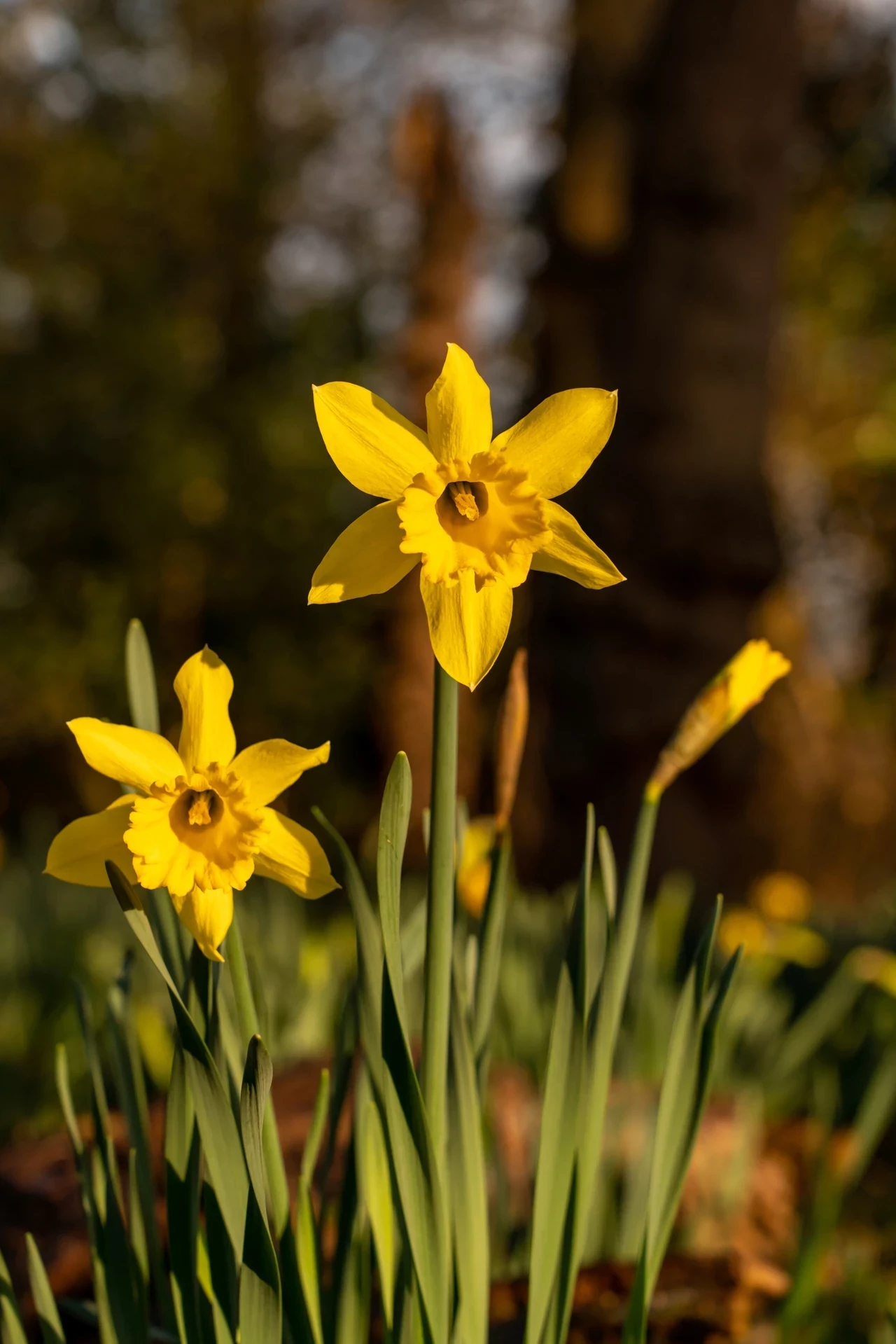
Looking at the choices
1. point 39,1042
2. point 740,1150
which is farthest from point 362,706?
point 740,1150

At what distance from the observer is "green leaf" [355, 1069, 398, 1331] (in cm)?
82

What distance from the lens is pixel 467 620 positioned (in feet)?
2.14

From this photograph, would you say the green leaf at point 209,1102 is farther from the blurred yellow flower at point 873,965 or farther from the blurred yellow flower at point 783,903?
the blurred yellow flower at point 783,903

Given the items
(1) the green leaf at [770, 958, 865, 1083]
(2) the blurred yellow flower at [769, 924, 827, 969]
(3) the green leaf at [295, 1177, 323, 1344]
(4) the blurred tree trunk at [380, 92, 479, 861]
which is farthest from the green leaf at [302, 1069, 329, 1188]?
(4) the blurred tree trunk at [380, 92, 479, 861]

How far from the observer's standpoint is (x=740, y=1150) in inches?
58.9

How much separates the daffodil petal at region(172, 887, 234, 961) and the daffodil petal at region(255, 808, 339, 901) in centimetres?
3

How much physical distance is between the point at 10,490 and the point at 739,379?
5322mm

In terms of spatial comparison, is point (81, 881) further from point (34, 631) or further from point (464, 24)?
point (464, 24)

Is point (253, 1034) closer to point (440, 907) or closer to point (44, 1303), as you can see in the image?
point (440, 907)

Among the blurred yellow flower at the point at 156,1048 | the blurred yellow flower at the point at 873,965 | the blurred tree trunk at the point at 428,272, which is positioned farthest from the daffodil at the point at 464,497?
the blurred tree trunk at the point at 428,272

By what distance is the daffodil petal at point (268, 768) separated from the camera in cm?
69

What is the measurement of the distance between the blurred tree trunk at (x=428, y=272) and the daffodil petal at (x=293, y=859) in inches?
243

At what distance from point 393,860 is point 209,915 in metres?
0.11

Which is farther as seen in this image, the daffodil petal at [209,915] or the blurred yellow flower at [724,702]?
the blurred yellow flower at [724,702]
